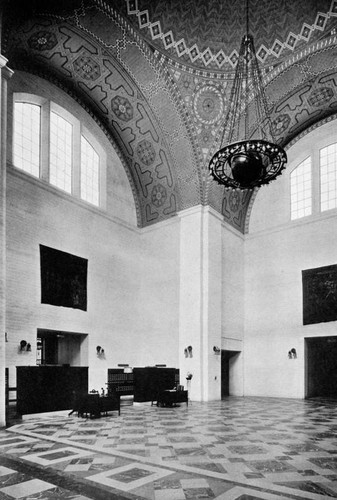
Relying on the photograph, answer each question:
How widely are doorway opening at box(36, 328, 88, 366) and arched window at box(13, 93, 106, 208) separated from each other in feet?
15.7

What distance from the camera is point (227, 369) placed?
17.4 metres

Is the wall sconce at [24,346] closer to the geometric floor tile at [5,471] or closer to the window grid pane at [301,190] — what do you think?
the geometric floor tile at [5,471]

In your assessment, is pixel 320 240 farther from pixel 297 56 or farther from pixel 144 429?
pixel 144 429

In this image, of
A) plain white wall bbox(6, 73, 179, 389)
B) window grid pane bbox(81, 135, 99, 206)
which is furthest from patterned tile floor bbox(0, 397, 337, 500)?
window grid pane bbox(81, 135, 99, 206)

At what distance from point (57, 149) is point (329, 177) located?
9.95 m

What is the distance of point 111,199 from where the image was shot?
16.0 meters

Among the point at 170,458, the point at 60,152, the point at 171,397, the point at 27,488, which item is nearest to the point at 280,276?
the point at 171,397

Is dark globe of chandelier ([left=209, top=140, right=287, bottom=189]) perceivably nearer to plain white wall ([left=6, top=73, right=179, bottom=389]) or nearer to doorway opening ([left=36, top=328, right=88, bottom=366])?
plain white wall ([left=6, top=73, right=179, bottom=389])

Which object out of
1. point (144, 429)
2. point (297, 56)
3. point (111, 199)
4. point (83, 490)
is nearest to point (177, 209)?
point (111, 199)

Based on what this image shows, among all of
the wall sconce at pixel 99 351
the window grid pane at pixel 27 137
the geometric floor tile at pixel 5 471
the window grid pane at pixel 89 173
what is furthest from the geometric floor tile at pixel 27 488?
the window grid pane at pixel 89 173

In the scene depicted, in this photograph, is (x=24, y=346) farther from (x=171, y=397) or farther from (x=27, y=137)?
(x=27, y=137)

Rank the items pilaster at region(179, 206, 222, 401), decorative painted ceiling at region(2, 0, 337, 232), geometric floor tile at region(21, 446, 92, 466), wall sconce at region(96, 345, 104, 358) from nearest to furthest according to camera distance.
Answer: geometric floor tile at region(21, 446, 92, 466)
decorative painted ceiling at region(2, 0, 337, 232)
wall sconce at region(96, 345, 104, 358)
pilaster at region(179, 206, 222, 401)

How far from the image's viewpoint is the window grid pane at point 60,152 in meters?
13.9

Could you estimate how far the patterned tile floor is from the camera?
448cm
